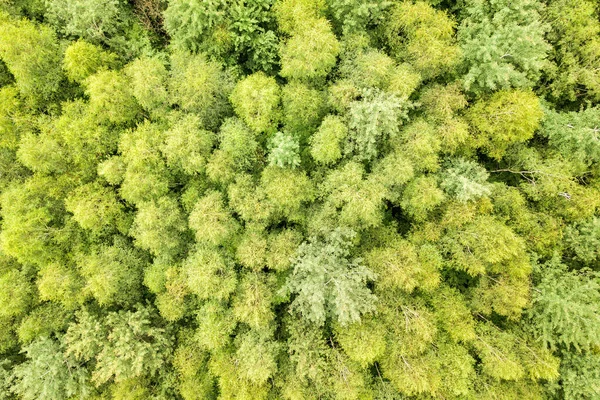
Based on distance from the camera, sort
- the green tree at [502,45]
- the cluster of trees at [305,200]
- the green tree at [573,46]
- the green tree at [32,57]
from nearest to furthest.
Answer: the green tree at [502,45], the cluster of trees at [305,200], the green tree at [32,57], the green tree at [573,46]

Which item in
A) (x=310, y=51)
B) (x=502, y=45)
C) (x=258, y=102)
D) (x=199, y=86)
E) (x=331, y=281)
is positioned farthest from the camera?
(x=199, y=86)

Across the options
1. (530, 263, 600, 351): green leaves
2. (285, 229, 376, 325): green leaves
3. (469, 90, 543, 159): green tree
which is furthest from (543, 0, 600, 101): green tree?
(285, 229, 376, 325): green leaves

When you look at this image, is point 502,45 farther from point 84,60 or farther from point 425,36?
point 84,60

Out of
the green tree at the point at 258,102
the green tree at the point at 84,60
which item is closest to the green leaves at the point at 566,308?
the green tree at the point at 258,102

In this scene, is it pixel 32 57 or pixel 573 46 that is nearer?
pixel 32 57

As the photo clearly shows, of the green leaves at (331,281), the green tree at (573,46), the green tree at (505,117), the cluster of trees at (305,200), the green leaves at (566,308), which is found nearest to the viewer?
the green leaves at (331,281)

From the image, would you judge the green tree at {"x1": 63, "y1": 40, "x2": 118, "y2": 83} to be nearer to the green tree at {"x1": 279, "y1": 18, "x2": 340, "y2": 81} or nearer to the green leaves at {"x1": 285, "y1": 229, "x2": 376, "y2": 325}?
the green tree at {"x1": 279, "y1": 18, "x2": 340, "y2": 81}

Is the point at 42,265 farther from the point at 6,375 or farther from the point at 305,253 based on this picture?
the point at 305,253

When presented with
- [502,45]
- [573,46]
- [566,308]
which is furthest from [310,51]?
[566,308]

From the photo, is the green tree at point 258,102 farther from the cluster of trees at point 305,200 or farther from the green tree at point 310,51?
the green tree at point 310,51
